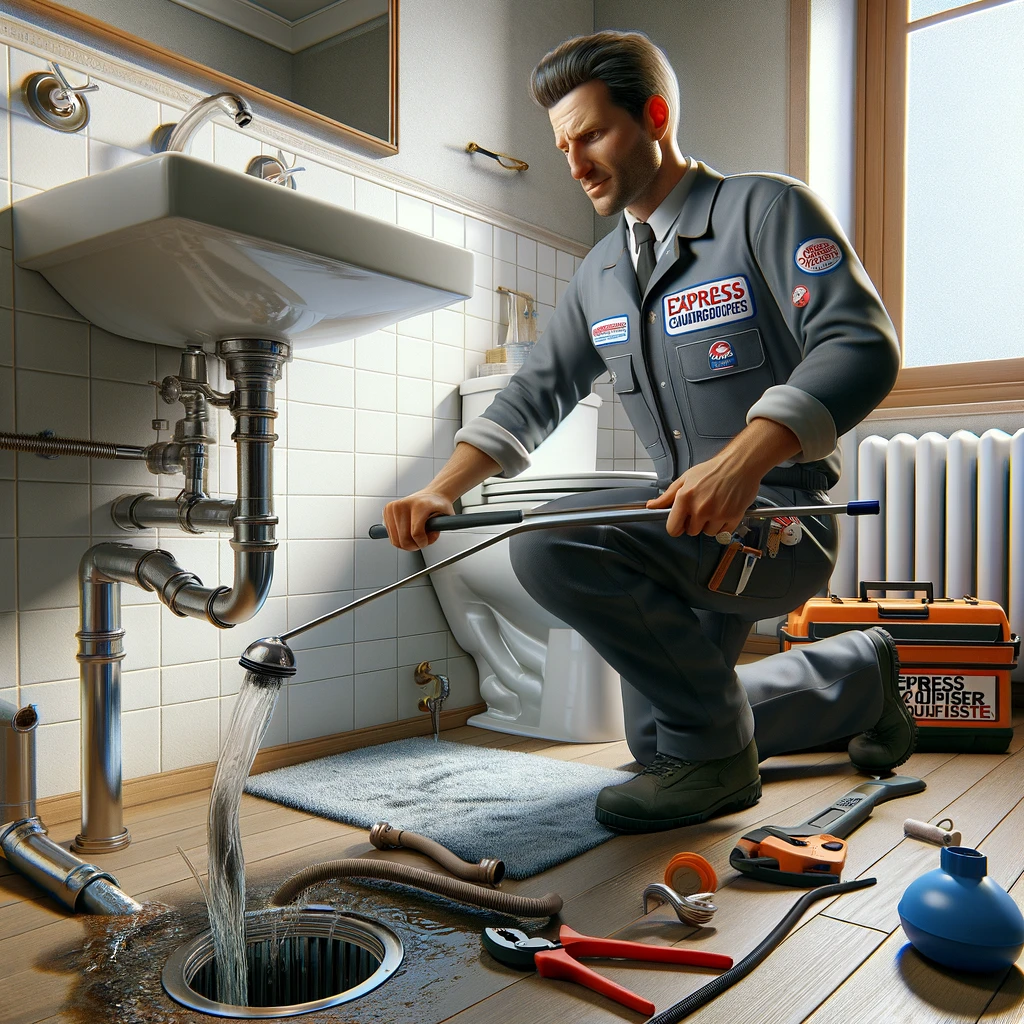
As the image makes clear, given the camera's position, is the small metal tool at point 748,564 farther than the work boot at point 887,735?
No

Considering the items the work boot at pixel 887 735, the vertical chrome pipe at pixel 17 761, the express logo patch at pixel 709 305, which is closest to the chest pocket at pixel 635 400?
the express logo patch at pixel 709 305

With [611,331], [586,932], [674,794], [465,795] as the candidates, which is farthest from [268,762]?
[611,331]

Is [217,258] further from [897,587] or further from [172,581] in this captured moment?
[897,587]

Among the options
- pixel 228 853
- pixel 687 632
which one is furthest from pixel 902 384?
pixel 228 853

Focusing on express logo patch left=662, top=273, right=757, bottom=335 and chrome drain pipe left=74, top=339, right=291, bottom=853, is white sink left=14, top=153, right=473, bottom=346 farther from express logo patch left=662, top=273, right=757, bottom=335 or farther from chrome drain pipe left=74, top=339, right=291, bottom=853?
express logo patch left=662, top=273, right=757, bottom=335

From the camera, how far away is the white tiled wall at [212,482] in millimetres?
1481

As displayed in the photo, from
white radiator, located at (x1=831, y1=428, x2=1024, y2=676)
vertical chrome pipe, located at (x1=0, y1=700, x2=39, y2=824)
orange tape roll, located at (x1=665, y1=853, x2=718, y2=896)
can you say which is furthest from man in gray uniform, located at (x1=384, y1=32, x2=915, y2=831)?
white radiator, located at (x1=831, y1=428, x2=1024, y2=676)

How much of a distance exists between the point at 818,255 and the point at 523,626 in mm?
1108

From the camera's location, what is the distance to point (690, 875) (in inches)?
46.9

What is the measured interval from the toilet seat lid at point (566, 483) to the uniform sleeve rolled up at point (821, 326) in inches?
20.8

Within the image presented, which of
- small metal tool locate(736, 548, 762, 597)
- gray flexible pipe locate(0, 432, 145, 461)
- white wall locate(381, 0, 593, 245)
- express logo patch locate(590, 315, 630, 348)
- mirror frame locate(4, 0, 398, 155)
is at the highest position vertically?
white wall locate(381, 0, 593, 245)

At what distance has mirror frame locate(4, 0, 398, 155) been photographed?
1512 millimetres

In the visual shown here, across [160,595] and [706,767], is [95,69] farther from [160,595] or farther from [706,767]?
[706,767]

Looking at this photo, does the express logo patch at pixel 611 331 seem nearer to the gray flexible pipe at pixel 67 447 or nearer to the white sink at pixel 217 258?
the white sink at pixel 217 258
